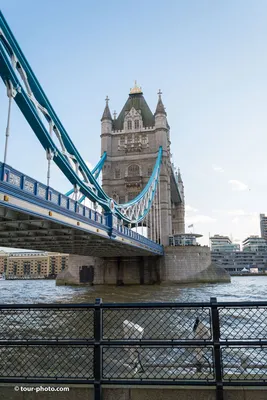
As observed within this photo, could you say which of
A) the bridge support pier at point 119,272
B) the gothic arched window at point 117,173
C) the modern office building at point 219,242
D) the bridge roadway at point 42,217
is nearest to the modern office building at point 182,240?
the bridge support pier at point 119,272

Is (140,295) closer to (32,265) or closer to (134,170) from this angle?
(134,170)

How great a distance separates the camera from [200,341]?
150 inches

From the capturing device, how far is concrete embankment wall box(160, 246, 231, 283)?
45438mm

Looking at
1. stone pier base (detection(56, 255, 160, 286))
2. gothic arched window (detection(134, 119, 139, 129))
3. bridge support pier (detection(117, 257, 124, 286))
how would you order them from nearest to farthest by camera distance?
bridge support pier (detection(117, 257, 124, 286)) < stone pier base (detection(56, 255, 160, 286)) < gothic arched window (detection(134, 119, 139, 129))

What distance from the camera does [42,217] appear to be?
620 inches

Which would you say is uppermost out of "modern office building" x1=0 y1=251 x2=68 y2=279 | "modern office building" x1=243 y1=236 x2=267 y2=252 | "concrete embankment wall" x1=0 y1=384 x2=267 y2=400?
"modern office building" x1=243 y1=236 x2=267 y2=252

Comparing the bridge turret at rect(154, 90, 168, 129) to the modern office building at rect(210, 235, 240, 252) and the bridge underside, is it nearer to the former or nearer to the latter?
the bridge underside

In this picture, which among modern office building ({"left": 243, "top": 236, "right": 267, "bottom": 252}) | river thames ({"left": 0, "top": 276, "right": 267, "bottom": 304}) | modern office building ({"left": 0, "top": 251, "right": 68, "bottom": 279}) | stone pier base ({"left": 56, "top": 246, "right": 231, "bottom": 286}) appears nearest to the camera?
river thames ({"left": 0, "top": 276, "right": 267, "bottom": 304})

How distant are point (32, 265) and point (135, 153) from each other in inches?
3574

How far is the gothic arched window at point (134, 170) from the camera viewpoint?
194ft

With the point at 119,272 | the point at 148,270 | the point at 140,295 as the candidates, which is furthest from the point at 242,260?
the point at 140,295

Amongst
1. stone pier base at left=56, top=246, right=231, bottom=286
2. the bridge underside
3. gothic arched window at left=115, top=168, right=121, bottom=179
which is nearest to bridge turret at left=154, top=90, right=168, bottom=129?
gothic arched window at left=115, top=168, right=121, bottom=179

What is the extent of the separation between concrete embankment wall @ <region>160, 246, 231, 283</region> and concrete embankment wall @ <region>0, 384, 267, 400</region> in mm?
42418

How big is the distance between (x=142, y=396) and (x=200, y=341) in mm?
850
